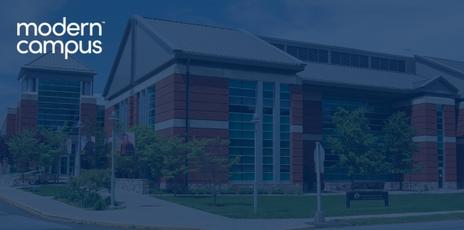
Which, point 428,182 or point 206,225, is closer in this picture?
point 206,225

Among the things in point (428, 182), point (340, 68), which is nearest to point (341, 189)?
point (428, 182)

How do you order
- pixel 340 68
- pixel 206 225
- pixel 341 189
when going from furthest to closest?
pixel 340 68
pixel 341 189
pixel 206 225

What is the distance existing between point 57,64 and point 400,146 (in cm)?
3949

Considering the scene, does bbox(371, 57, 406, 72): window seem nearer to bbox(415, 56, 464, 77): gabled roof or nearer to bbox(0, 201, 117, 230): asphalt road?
bbox(415, 56, 464, 77): gabled roof

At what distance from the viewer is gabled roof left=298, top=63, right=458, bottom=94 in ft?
172

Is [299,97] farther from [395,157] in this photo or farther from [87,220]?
[87,220]

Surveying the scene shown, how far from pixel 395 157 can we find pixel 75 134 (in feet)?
117

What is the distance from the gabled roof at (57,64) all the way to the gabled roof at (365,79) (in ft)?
91.9

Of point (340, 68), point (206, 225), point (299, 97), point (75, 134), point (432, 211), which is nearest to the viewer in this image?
point (206, 225)

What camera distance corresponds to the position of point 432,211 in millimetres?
27766

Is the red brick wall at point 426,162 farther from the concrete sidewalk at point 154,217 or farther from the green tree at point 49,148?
the concrete sidewalk at point 154,217

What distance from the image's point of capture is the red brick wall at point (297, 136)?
46.7m

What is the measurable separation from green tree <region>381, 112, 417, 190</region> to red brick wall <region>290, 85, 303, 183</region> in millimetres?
10242

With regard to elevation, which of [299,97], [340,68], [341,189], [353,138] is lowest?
[341,189]
